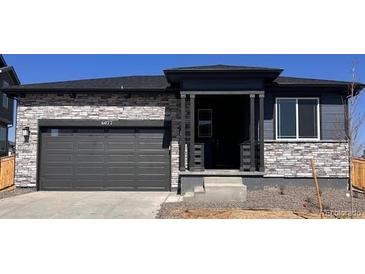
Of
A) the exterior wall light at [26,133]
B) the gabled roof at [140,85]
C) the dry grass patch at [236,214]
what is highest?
the gabled roof at [140,85]

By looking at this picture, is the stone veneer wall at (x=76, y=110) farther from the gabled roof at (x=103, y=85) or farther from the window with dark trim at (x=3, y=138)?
the window with dark trim at (x=3, y=138)

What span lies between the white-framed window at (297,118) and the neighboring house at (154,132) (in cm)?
3

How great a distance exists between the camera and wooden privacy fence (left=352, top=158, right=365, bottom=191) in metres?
13.1

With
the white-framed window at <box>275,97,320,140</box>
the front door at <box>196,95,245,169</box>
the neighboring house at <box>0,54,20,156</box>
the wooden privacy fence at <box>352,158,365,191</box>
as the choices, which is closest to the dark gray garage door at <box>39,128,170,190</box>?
the front door at <box>196,95,245,169</box>

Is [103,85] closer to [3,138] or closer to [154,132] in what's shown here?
[154,132]

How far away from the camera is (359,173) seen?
44.1 feet

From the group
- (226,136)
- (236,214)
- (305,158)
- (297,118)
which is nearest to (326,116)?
(297,118)

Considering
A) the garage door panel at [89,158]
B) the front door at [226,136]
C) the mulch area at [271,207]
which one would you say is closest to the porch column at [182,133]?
the front door at [226,136]

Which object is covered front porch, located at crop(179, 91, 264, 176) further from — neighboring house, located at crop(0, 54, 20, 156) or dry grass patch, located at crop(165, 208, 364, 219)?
neighboring house, located at crop(0, 54, 20, 156)

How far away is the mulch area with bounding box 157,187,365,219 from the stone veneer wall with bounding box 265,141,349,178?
1470 millimetres

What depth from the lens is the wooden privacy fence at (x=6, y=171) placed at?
1291cm

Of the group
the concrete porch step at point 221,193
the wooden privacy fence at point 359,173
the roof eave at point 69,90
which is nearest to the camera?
the concrete porch step at point 221,193
